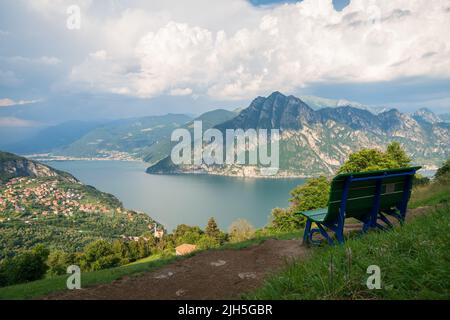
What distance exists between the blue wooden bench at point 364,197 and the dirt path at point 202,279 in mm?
817

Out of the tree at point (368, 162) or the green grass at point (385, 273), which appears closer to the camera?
the green grass at point (385, 273)

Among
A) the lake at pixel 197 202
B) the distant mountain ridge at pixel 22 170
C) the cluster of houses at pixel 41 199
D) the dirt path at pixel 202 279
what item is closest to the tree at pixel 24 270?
the dirt path at pixel 202 279

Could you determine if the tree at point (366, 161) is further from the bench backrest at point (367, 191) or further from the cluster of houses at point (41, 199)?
the cluster of houses at point (41, 199)

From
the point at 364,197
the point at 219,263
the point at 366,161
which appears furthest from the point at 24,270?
the point at 364,197

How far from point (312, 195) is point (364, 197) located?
72.6 ft

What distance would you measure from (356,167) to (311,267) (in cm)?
2535

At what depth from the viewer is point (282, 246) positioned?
22.9 feet

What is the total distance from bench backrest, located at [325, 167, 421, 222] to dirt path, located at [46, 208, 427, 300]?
1.11 metres

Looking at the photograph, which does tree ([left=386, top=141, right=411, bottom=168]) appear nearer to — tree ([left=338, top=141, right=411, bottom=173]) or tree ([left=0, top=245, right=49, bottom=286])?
tree ([left=338, top=141, right=411, bottom=173])

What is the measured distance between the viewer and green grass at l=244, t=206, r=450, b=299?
275 centimetres

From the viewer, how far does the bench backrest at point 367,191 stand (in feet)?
16.1

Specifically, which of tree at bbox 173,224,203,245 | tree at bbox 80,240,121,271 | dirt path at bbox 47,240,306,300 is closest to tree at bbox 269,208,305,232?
dirt path at bbox 47,240,306,300

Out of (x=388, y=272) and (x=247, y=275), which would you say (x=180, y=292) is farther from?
(x=388, y=272)
